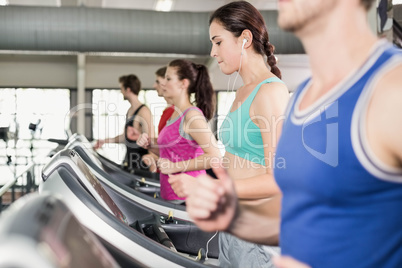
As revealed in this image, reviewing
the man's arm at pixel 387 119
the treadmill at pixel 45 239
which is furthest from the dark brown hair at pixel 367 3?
the treadmill at pixel 45 239

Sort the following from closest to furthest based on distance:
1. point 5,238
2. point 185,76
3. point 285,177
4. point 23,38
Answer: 1. point 5,238
2. point 285,177
3. point 185,76
4. point 23,38

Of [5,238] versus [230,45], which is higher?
[230,45]

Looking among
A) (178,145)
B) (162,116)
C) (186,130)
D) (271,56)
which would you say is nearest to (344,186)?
(271,56)

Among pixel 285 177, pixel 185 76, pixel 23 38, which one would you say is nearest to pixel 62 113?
pixel 23 38

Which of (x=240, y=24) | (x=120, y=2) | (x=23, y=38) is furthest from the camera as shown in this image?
(x=120, y=2)

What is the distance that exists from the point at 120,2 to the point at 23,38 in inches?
155

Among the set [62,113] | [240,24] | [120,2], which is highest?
[120,2]

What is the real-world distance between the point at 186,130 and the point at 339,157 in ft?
6.71

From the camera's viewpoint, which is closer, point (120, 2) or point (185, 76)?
→ point (185, 76)

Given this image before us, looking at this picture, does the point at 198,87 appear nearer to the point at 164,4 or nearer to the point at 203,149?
the point at 203,149

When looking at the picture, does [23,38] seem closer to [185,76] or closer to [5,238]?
[185,76]

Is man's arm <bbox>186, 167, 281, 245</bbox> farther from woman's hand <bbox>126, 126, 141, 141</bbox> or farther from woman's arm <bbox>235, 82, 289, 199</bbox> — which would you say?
woman's hand <bbox>126, 126, 141, 141</bbox>

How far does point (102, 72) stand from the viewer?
12086 mm

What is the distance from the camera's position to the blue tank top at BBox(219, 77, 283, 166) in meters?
1.45
